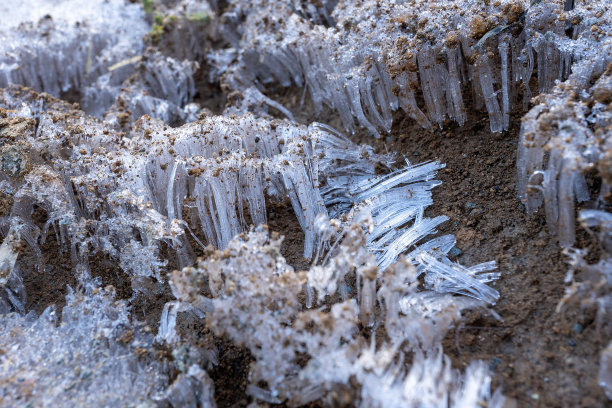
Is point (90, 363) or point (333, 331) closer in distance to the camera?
point (333, 331)

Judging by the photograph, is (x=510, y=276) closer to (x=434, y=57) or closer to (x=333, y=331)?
(x=333, y=331)

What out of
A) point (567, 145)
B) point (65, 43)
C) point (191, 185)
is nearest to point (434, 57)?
point (567, 145)

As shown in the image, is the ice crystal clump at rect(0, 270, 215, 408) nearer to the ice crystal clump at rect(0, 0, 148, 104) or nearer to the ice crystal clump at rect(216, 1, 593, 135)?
the ice crystal clump at rect(216, 1, 593, 135)

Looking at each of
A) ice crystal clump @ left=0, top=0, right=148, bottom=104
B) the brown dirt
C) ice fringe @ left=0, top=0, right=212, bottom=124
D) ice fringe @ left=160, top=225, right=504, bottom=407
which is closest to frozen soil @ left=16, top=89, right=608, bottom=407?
the brown dirt

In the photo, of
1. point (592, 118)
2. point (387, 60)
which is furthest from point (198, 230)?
point (592, 118)

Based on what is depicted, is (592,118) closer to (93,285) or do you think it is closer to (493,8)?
(493,8)

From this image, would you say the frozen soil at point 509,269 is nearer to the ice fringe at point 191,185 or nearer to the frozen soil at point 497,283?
the frozen soil at point 497,283

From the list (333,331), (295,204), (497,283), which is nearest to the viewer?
(333,331)

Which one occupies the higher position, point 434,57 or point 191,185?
point 434,57
